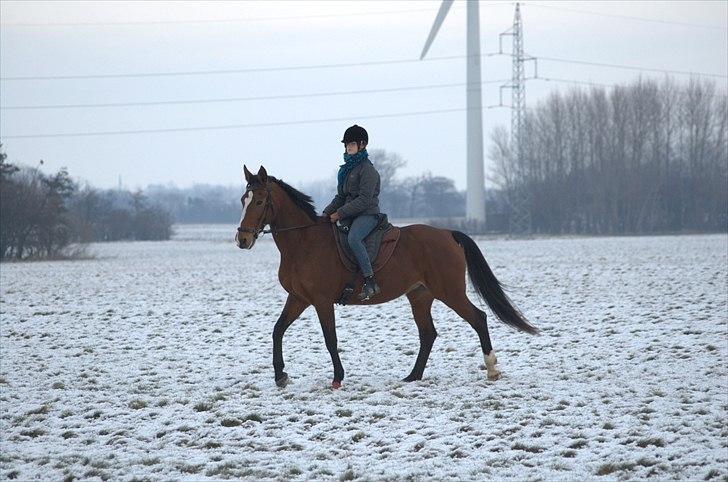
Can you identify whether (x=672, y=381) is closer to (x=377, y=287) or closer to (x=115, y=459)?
(x=377, y=287)

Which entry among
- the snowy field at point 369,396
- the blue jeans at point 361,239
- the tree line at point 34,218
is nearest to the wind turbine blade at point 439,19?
the tree line at point 34,218

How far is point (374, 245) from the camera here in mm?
9320

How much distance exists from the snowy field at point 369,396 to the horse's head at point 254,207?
1.59 m

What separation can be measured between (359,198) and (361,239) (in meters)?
0.42

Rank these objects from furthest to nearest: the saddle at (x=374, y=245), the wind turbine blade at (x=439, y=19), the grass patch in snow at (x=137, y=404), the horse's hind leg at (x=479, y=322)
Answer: the wind turbine blade at (x=439, y=19), the horse's hind leg at (x=479, y=322), the saddle at (x=374, y=245), the grass patch in snow at (x=137, y=404)

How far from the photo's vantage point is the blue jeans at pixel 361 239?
9172 mm

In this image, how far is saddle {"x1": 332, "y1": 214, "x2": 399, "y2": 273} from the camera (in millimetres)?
9281

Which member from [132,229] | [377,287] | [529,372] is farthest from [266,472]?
[132,229]

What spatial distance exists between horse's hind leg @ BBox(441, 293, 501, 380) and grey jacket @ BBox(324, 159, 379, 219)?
1320 millimetres

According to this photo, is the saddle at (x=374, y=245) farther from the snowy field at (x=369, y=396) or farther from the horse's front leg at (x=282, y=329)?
the snowy field at (x=369, y=396)

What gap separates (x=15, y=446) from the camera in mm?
7125

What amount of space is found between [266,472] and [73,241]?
39.6 metres

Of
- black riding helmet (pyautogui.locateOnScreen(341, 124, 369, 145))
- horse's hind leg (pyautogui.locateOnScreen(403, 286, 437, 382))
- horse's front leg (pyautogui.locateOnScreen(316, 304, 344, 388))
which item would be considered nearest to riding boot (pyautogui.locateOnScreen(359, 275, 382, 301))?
horse's front leg (pyautogui.locateOnScreen(316, 304, 344, 388))

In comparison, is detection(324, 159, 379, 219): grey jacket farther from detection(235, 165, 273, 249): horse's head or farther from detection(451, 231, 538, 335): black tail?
detection(451, 231, 538, 335): black tail
